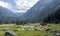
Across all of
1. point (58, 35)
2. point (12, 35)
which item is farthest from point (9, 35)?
point (58, 35)

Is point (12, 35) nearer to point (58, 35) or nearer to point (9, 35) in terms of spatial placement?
point (9, 35)

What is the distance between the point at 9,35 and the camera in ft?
127

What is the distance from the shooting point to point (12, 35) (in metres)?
37.9

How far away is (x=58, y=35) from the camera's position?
4266cm

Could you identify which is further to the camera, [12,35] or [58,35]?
[58,35]

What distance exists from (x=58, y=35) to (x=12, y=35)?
35.9 ft

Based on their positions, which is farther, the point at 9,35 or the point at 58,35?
the point at 58,35

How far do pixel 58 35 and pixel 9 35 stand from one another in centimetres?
1126

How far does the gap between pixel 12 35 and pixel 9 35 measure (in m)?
1.04
